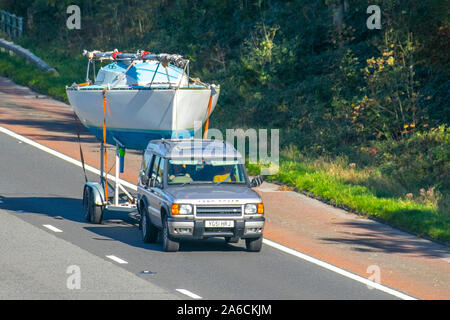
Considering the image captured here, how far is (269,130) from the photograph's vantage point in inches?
1321

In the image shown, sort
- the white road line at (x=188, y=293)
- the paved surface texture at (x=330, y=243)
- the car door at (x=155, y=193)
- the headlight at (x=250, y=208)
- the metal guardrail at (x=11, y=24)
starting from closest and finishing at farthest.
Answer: the white road line at (x=188, y=293) → the paved surface texture at (x=330, y=243) → the headlight at (x=250, y=208) → the car door at (x=155, y=193) → the metal guardrail at (x=11, y=24)

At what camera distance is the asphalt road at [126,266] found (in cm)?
1480

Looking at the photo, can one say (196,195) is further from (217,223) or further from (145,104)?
(145,104)

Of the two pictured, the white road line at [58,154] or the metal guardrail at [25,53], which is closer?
the white road line at [58,154]

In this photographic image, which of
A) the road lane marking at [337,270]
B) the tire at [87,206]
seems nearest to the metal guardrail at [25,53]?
the tire at [87,206]

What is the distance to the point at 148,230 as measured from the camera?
18.5 metres

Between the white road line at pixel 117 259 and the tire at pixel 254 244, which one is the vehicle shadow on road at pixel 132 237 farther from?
the white road line at pixel 117 259

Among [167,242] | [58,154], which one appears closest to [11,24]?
[58,154]

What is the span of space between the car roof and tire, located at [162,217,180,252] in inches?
58.9

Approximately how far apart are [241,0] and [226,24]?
1437 millimetres

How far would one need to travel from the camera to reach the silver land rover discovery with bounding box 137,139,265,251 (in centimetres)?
1702

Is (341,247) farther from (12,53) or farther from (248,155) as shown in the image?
(12,53)

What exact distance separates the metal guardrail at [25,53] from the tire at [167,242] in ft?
94.6

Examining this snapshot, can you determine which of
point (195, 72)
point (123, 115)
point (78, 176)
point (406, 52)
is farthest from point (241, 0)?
point (123, 115)
